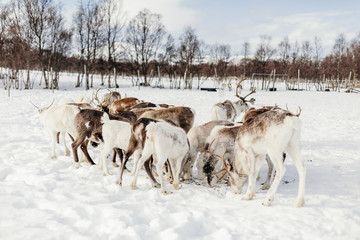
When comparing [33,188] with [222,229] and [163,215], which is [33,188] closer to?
[163,215]

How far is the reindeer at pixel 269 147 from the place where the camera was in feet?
12.7

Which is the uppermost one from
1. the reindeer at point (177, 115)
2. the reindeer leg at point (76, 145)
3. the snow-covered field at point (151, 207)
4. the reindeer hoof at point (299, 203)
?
the reindeer at point (177, 115)

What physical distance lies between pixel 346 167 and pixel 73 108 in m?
6.52

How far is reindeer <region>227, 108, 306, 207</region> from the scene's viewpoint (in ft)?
12.7

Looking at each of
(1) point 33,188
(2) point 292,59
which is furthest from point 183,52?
(1) point 33,188

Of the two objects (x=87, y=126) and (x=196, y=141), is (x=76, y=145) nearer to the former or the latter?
(x=87, y=126)

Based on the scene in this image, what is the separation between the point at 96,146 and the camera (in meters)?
7.21

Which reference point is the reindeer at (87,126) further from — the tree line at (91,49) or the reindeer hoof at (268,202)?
the tree line at (91,49)

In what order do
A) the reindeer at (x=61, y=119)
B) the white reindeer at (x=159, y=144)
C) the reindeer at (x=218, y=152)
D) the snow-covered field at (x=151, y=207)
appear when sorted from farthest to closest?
the reindeer at (x=61, y=119), the reindeer at (x=218, y=152), the white reindeer at (x=159, y=144), the snow-covered field at (x=151, y=207)

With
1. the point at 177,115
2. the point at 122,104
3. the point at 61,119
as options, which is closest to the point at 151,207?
the point at 61,119

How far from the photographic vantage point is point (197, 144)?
18.8ft

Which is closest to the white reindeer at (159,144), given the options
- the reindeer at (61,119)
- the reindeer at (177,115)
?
the reindeer at (61,119)

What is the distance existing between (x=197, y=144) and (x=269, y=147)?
2011 millimetres

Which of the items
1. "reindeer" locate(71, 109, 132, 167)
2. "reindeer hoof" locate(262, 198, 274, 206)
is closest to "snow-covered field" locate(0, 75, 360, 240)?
"reindeer hoof" locate(262, 198, 274, 206)
